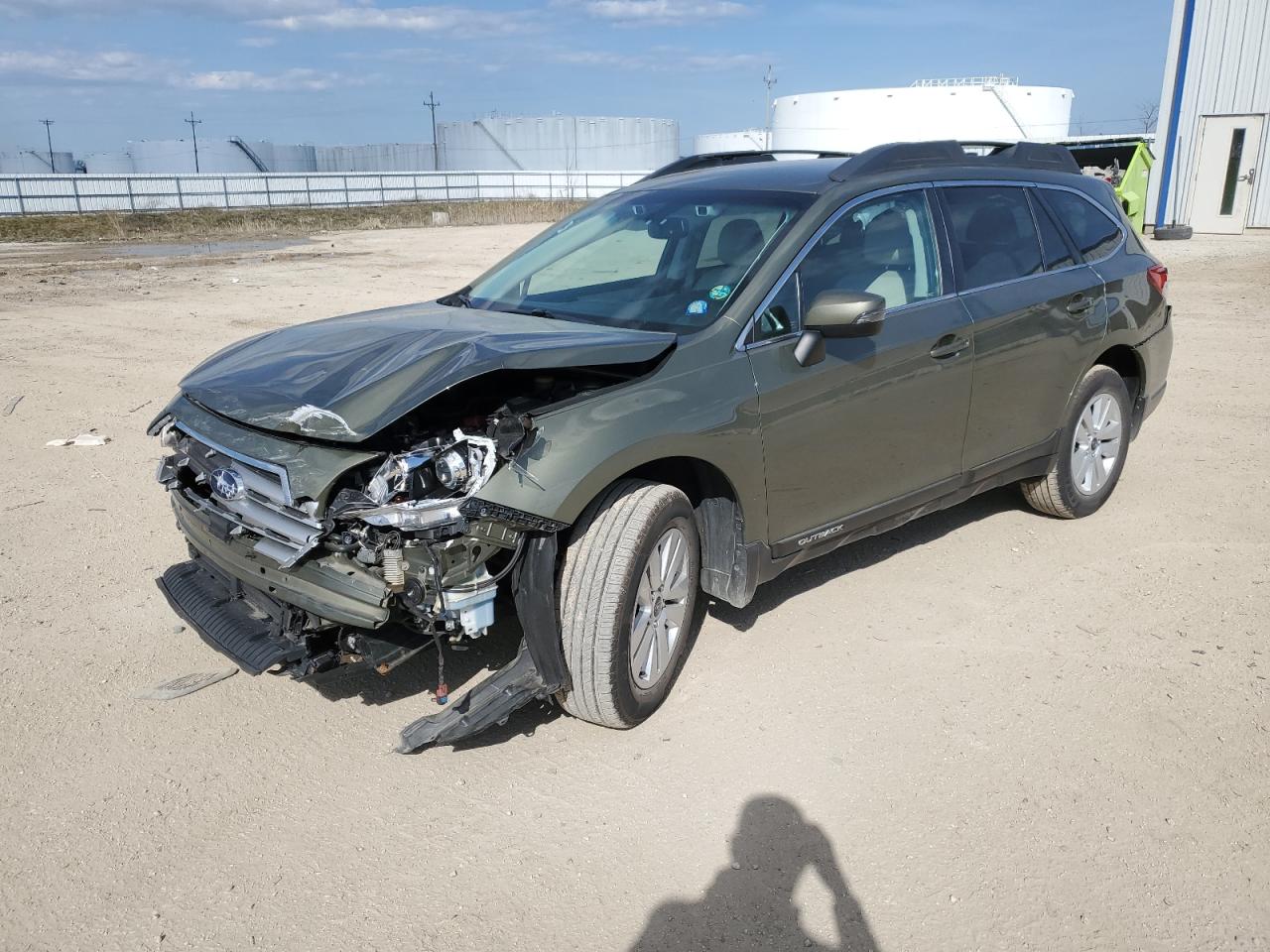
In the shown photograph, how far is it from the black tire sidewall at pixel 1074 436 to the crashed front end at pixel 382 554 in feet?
10.6

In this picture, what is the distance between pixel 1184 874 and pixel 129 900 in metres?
2.95

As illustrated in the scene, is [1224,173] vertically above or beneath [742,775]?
above

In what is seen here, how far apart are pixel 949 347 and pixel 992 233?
0.78 meters

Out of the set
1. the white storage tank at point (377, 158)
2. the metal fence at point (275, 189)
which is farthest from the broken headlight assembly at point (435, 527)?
the white storage tank at point (377, 158)

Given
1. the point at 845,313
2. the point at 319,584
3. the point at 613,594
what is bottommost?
the point at 613,594

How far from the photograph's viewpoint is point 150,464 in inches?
259

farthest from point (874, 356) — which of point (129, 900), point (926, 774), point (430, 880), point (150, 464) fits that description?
point (150, 464)

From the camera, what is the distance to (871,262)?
4.16 metres

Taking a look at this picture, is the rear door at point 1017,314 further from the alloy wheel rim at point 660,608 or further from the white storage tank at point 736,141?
the white storage tank at point 736,141

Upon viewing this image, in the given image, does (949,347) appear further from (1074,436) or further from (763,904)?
(763,904)

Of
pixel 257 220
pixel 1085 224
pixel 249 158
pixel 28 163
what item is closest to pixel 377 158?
pixel 249 158

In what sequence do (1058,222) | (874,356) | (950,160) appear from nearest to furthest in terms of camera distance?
(874,356), (950,160), (1058,222)

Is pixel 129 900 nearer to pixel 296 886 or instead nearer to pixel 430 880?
pixel 296 886

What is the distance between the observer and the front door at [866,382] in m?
3.78
